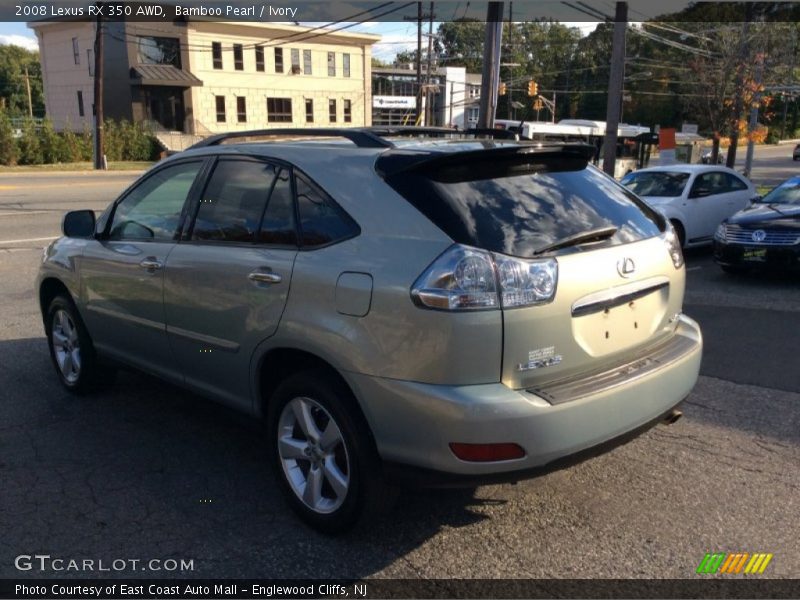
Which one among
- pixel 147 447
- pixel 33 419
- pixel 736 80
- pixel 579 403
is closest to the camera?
pixel 579 403

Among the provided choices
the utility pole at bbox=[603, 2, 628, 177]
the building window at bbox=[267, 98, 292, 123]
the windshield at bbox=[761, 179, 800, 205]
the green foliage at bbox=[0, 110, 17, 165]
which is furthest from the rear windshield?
the building window at bbox=[267, 98, 292, 123]

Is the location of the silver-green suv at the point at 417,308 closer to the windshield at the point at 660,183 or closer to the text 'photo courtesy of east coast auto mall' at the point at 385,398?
the text 'photo courtesy of east coast auto mall' at the point at 385,398

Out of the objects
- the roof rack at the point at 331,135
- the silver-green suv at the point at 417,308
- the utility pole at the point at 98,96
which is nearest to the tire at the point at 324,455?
the silver-green suv at the point at 417,308

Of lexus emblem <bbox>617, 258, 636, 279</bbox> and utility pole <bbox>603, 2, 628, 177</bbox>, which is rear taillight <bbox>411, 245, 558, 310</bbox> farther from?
utility pole <bbox>603, 2, 628, 177</bbox>

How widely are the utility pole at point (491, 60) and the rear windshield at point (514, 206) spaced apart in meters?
10.2

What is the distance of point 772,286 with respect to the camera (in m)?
9.30

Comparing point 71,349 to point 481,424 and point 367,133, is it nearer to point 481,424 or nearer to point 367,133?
point 367,133

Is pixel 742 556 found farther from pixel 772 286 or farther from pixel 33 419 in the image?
pixel 772 286

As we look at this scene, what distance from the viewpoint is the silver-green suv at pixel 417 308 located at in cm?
285

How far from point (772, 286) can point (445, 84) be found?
2787 inches

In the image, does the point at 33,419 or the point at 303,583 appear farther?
the point at 33,419

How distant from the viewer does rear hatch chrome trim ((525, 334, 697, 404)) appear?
117 inches

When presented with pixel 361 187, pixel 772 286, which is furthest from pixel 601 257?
pixel 772 286

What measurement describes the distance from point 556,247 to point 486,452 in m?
0.91
